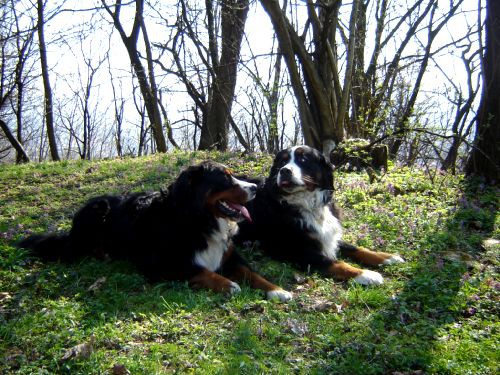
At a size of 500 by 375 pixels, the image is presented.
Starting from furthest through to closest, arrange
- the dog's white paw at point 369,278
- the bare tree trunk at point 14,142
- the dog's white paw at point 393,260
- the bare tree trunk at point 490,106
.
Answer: the bare tree trunk at point 14,142
the bare tree trunk at point 490,106
the dog's white paw at point 393,260
the dog's white paw at point 369,278

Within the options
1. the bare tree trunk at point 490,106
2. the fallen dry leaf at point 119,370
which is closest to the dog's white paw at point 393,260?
the fallen dry leaf at point 119,370

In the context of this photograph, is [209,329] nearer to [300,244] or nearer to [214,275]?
[214,275]

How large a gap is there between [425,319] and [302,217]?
6.64ft

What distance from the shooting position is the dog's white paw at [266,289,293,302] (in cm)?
441

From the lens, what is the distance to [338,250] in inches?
223

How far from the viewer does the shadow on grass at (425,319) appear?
328 cm

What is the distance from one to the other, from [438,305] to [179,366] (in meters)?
2.30

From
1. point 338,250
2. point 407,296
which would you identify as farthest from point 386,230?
point 407,296

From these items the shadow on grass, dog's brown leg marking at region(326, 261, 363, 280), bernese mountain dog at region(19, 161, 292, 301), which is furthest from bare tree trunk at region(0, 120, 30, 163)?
the shadow on grass

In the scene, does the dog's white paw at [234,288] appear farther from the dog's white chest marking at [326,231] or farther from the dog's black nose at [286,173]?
the dog's black nose at [286,173]

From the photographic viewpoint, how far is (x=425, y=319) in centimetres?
396

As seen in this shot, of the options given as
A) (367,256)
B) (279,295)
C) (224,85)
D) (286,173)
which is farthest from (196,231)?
(224,85)

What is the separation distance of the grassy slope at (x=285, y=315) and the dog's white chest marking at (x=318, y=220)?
0.53 metres

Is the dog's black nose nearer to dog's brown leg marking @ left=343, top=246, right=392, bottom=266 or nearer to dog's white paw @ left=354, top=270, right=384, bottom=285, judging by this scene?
dog's brown leg marking @ left=343, top=246, right=392, bottom=266
